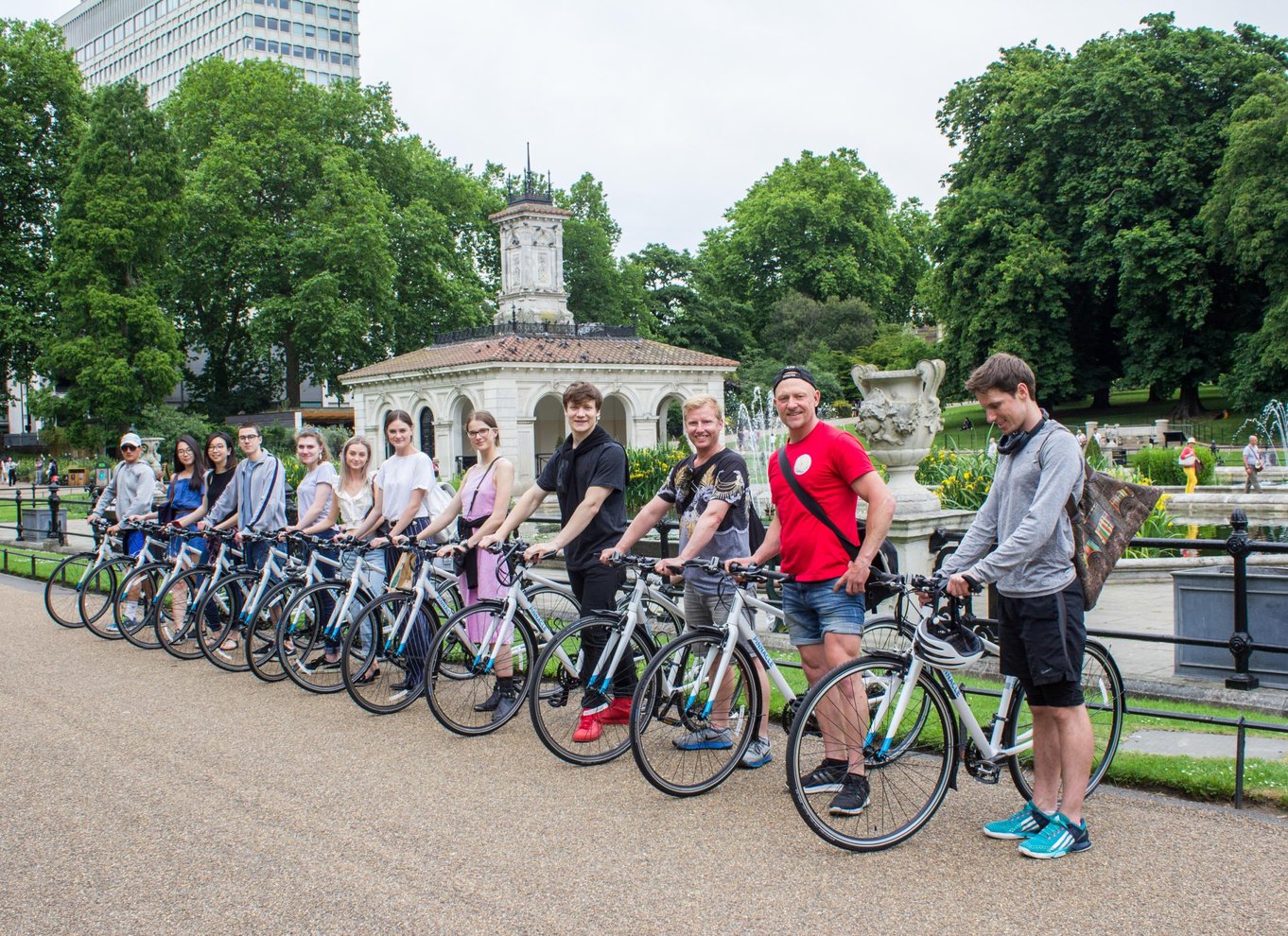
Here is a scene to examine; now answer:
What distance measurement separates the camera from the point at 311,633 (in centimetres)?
808

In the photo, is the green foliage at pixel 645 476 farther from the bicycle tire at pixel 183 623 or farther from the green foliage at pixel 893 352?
the green foliage at pixel 893 352

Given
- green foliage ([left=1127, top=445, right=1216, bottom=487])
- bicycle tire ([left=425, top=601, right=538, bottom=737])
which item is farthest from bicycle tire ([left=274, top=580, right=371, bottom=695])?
green foliage ([left=1127, top=445, right=1216, bottom=487])

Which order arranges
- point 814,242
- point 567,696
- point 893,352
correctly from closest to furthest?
point 567,696 < point 893,352 < point 814,242

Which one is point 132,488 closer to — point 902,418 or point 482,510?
point 482,510

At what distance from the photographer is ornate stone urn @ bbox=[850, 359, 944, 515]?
10.2 meters

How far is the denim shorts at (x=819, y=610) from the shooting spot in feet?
17.1

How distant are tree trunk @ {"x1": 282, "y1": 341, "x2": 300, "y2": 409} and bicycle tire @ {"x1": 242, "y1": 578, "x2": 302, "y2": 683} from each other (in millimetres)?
44161

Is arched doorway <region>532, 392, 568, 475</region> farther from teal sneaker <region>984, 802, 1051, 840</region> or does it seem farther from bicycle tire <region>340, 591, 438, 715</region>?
teal sneaker <region>984, 802, 1051, 840</region>

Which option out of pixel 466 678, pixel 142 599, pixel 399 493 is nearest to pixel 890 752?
pixel 466 678

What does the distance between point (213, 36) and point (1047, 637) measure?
12796cm

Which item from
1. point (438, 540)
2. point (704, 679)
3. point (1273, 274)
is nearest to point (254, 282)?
point (1273, 274)

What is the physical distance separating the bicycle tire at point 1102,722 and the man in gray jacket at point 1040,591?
10.2 inches

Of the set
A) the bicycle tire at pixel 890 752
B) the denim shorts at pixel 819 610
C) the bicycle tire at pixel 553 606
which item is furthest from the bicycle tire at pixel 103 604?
the bicycle tire at pixel 890 752

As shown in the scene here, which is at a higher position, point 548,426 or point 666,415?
point 666,415
